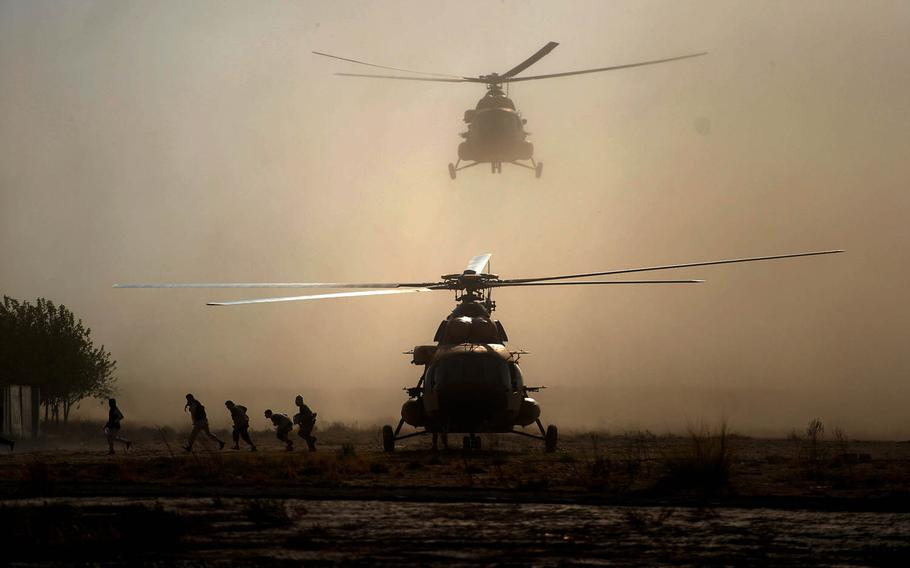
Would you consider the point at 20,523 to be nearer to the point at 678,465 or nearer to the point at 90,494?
the point at 90,494

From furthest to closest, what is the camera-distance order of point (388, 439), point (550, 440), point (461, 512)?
1. point (388, 439)
2. point (550, 440)
3. point (461, 512)

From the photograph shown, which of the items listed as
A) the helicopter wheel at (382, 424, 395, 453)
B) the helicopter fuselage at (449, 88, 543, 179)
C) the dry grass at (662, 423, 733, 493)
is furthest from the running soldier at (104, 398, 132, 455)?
the helicopter fuselage at (449, 88, 543, 179)

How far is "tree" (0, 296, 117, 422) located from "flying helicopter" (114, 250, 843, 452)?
3609 centimetres

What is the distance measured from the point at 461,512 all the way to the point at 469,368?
1361 cm

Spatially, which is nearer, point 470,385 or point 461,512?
point 461,512

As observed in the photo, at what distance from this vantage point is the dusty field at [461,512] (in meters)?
11.4

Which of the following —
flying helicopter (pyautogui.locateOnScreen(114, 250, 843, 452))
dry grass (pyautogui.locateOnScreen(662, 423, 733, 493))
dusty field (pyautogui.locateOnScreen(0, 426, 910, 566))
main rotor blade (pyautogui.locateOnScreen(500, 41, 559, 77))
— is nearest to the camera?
dusty field (pyautogui.locateOnScreen(0, 426, 910, 566))

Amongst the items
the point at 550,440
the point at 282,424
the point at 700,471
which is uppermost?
the point at 282,424

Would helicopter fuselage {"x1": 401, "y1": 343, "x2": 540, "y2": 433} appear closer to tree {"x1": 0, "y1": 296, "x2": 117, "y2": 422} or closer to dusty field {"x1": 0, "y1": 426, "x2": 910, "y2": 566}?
dusty field {"x1": 0, "y1": 426, "x2": 910, "y2": 566}

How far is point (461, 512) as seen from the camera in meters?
15.1

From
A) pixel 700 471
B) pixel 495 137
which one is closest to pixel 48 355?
pixel 495 137

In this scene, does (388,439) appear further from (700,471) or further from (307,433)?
(700,471)

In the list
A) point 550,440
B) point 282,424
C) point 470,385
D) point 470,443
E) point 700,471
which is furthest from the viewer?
point 282,424

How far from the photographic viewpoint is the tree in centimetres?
6181
